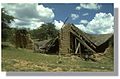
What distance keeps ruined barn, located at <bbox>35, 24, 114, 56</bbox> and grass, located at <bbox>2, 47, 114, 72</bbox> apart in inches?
3.4

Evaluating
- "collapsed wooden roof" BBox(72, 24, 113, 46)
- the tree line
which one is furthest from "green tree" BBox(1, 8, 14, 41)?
"collapsed wooden roof" BBox(72, 24, 113, 46)

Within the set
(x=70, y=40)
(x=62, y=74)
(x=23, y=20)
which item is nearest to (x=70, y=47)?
(x=70, y=40)

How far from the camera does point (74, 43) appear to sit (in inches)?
169

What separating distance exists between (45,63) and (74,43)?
17.3 inches

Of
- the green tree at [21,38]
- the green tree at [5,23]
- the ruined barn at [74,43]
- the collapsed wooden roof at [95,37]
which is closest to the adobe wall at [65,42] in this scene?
the ruined barn at [74,43]

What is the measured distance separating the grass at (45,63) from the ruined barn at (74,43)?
87 millimetres

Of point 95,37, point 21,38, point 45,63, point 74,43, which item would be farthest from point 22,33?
point 95,37

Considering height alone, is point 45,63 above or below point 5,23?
below

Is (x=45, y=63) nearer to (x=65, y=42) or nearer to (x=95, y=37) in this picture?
(x=65, y=42)

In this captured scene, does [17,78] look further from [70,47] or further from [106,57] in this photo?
[106,57]

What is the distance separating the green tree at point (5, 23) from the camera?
13.8 ft

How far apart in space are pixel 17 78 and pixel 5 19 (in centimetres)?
74

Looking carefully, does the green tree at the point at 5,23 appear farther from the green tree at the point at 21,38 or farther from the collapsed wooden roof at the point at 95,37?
the collapsed wooden roof at the point at 95,37

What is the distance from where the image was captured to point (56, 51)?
4.28m
